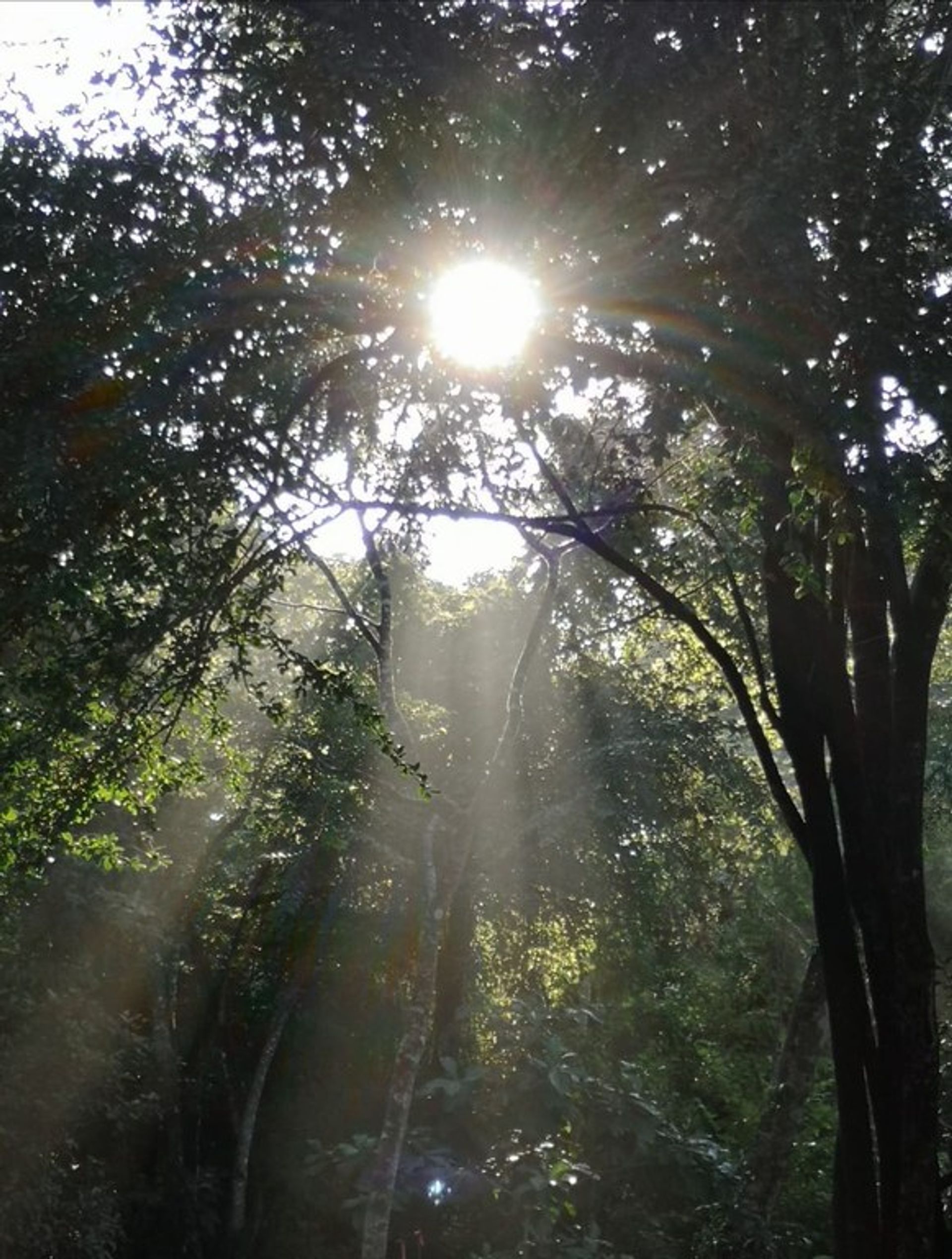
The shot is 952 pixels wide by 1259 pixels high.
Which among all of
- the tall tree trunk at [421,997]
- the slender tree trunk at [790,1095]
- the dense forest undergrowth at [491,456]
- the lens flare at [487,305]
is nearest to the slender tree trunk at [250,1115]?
the dense forest undergrowth at [491,456]

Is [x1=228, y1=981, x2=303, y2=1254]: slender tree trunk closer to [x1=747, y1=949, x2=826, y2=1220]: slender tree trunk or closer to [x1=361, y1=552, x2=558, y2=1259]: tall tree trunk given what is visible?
[x1=361, y1=552, x2=558, y2=1259]: tall tree trunk

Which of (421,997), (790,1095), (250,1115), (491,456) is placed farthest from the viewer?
(250,1115)

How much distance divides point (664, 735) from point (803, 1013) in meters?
4.02

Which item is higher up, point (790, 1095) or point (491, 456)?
point (491, 456)

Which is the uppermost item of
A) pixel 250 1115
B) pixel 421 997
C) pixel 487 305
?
pixel 487 305

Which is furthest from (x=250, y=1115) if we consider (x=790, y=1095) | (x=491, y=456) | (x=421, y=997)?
(x=491, y=456)

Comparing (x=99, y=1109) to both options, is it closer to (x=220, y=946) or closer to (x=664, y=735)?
(x=220, y=946)

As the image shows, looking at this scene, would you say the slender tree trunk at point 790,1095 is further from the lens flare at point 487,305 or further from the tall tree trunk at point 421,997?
the lens flare at point 487,305

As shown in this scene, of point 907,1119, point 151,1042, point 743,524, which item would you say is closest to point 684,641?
point 743,524

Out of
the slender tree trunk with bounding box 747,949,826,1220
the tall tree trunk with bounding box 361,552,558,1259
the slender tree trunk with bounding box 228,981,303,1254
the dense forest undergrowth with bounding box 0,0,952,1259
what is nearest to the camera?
the dense forest undergrowth with bounding box 0,0,952,1259

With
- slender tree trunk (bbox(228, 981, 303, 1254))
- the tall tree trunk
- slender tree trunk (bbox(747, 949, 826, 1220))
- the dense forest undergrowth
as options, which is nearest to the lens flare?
the dense forest undergrowth

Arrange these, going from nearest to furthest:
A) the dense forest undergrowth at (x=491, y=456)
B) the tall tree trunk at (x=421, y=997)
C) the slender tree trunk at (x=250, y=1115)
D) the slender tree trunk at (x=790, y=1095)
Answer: the dense forest undergrowth at (x=491, y=456) → the tall tree trunk at (x=421, y=997) → the slender tree trunk at (x=790, y=1095) → the slender tree trunk at (x=250, y=1115)

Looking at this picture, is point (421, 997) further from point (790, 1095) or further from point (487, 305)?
point (487, 305)

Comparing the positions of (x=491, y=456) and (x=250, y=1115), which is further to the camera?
(x=250, y=1115)
